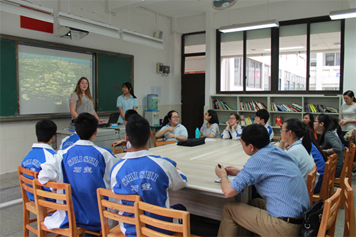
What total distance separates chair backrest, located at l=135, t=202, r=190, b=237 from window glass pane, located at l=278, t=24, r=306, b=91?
5.97 meters

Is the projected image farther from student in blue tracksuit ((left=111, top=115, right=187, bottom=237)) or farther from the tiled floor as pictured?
student in blue tracksuit ((left=111, top=115, right=187, bottom=237))

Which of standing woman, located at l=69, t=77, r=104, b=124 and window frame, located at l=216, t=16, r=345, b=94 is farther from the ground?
window frame, located at l=216, t=16, r=345, b=94

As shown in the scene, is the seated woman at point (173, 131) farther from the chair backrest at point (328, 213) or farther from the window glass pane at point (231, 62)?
the window glass pane at point (231, 62)

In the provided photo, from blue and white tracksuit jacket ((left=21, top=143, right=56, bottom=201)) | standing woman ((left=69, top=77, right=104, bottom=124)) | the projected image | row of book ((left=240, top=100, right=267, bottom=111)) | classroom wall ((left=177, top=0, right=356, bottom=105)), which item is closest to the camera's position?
blue and white tracksuit jacket ((left=21, top=143, right=56, bottom=201))

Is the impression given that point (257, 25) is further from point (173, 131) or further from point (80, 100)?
point (80, 100)

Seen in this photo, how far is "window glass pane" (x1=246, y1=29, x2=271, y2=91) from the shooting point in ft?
22.5

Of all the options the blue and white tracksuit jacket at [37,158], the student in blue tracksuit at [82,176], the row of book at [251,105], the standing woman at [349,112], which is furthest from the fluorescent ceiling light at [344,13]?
the blue and white tracksuit jacket at [37,158]

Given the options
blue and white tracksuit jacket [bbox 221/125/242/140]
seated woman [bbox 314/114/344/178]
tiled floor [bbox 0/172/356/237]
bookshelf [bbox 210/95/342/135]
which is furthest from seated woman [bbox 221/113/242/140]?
bookshelf [bbox 210/95/342/135]

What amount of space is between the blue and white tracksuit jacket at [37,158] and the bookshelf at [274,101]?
5309 mm

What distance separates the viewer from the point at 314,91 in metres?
6.29

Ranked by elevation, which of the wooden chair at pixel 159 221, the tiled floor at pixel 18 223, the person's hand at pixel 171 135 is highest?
the person's hand at pixel 171 135

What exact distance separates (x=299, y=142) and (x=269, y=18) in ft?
16.5

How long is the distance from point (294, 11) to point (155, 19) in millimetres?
3483

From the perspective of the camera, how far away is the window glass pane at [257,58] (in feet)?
22.5
